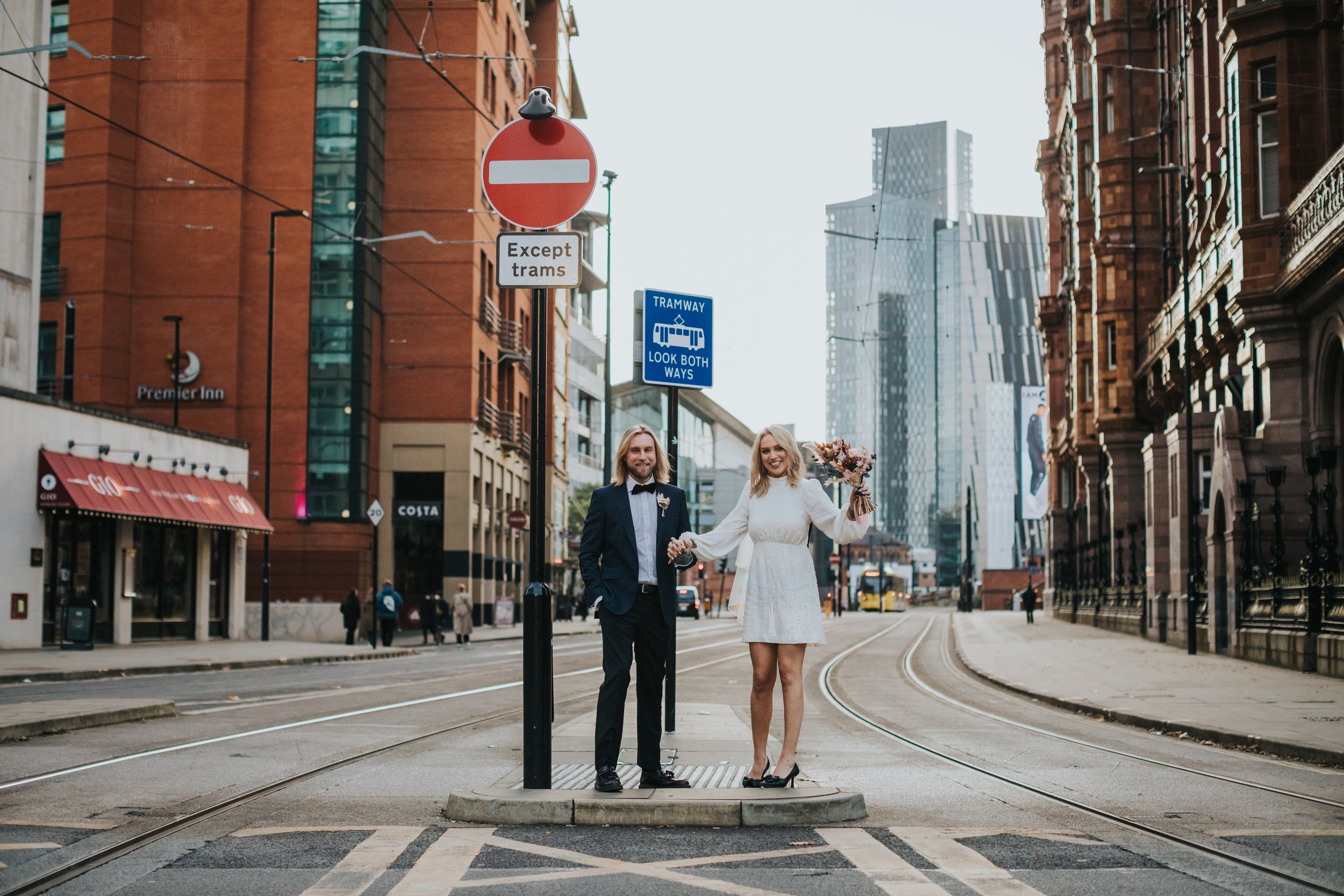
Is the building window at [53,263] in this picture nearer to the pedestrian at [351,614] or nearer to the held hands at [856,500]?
the pedestrian at [351,614]

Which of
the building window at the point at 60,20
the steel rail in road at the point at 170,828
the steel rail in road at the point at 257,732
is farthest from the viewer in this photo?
the building window at the point at 60,20

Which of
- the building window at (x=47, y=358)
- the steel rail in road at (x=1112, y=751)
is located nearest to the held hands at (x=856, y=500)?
the steel rail in road at (x=1112, y=751)

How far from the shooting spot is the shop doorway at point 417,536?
51062 millimetres

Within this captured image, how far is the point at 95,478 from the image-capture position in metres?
29.9

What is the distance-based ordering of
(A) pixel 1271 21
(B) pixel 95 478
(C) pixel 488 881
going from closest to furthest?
(C) pixel 488 881, (A) pixel 1271 21, (B) pixel 95 478

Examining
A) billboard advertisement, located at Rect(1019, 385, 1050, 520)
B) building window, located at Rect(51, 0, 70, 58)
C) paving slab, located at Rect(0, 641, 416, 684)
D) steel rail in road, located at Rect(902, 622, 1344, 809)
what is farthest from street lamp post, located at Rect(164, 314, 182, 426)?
billboard advertisement, located at Rect(1019, 385, 1050, 520)

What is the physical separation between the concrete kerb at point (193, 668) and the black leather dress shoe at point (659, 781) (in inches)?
557

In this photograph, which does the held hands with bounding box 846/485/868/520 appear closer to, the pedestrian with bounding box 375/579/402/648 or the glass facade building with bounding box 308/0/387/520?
the pedestrian with bounding box 375/579/402/648

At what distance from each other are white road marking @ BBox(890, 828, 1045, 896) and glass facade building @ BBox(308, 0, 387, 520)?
1659 inches

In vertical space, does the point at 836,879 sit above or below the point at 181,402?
below

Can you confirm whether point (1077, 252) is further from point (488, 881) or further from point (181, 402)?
point (488, 881)

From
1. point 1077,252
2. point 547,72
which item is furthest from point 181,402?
point 1077,252

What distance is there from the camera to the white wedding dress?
732 cm

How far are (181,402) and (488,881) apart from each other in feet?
146
